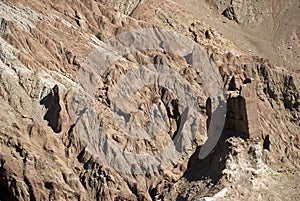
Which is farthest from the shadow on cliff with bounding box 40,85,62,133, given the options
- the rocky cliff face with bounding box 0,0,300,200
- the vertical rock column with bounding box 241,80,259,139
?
the vertical rock column with bounding box 241,80,259,139

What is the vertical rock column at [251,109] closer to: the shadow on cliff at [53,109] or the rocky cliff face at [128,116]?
the rocky cliff face at [128,116]

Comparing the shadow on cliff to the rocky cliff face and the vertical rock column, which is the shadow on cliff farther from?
the vertical rock column

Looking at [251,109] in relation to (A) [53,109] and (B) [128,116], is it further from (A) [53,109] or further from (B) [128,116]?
(A) [53,109]

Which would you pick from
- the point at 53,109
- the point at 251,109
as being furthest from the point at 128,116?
the point at 251,109

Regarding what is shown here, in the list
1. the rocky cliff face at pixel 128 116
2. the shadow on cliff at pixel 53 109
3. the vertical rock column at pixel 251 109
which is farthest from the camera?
the shadow on cliff at pixel 53 109

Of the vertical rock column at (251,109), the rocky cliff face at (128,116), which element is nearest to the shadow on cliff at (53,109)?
the rocky cliff face at (128,116)

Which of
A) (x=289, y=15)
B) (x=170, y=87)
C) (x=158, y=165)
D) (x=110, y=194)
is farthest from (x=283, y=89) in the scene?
(x=289, y=15)

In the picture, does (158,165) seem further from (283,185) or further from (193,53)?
(193,53)

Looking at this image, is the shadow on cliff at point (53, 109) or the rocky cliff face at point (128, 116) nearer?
the rocky cliff face at point (128, 116)
